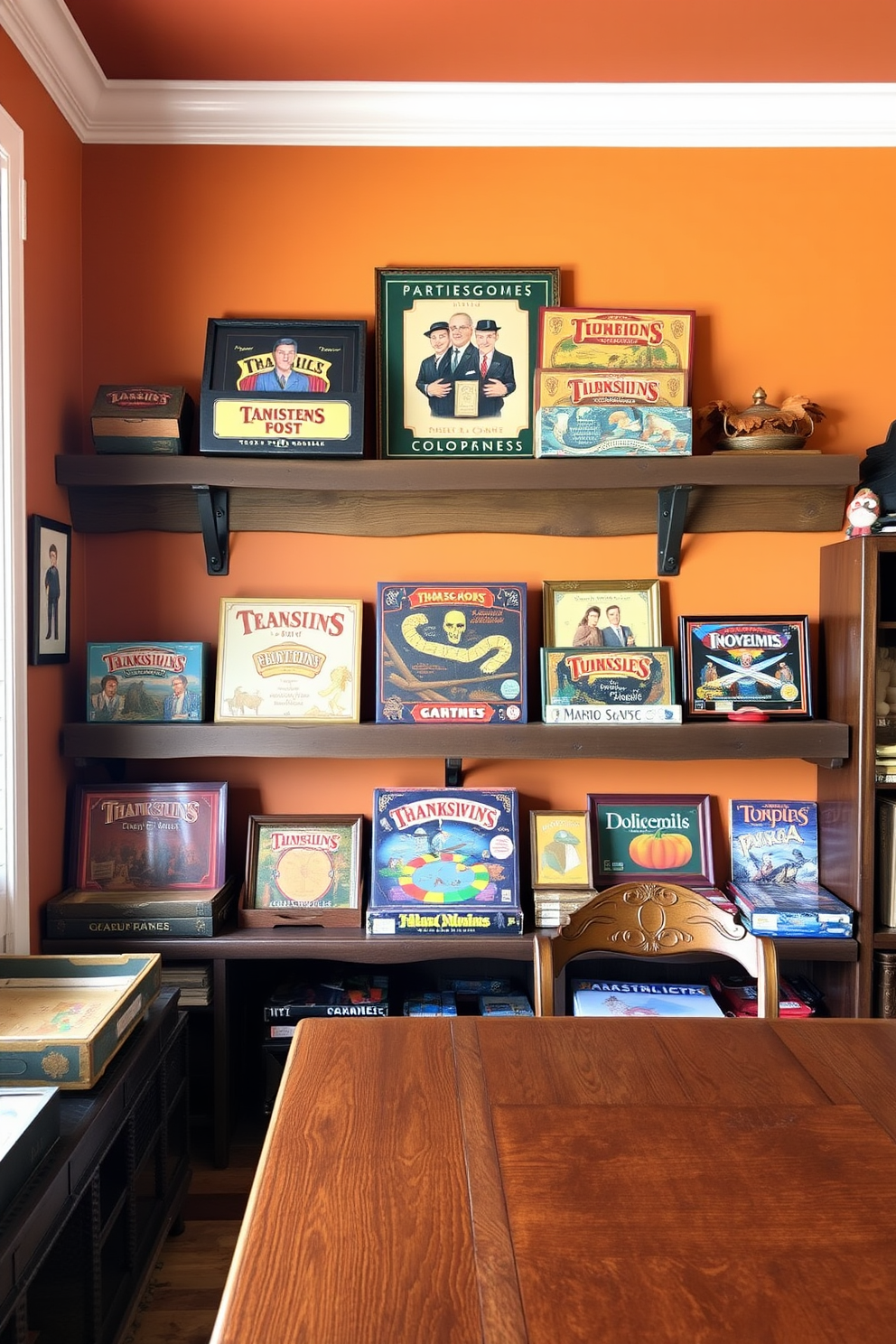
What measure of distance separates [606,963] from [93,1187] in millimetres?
1545

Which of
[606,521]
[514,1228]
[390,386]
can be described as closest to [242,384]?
[390,386]

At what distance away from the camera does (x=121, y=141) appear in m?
2.64

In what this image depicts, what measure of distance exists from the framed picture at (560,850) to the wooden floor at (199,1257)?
102cm

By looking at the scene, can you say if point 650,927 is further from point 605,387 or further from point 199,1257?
point 605,387

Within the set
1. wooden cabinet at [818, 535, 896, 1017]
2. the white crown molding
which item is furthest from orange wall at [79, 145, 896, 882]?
wooden cabinet at [818, 535, 896, 1017]

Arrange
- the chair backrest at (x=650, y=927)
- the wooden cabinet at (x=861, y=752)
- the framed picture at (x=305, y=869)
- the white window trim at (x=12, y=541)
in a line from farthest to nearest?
the framed picture at (x=305, y=869) → the wooden cabinet at (x=861, y=752) → the white window trim at (x=12, y=541) → the chair backrest at (x=650, y=927)

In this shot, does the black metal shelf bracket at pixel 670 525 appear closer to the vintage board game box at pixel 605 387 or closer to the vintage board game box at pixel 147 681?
the vintage board game box at pixel 605 387

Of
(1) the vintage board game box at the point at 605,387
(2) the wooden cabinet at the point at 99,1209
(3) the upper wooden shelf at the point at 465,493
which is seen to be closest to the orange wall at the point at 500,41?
(1) the vintage board game box at the point at 605,387

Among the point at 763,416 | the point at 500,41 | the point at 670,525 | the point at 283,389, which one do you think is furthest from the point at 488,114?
the point at 670,525

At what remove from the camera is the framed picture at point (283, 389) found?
2496 millimetres

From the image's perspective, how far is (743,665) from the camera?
2629mm

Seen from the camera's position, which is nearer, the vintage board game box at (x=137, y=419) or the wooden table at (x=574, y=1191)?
the wooden table at (x=574, y=1191)

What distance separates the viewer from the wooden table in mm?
883

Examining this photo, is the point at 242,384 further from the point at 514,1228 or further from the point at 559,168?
the point at 514,1228
